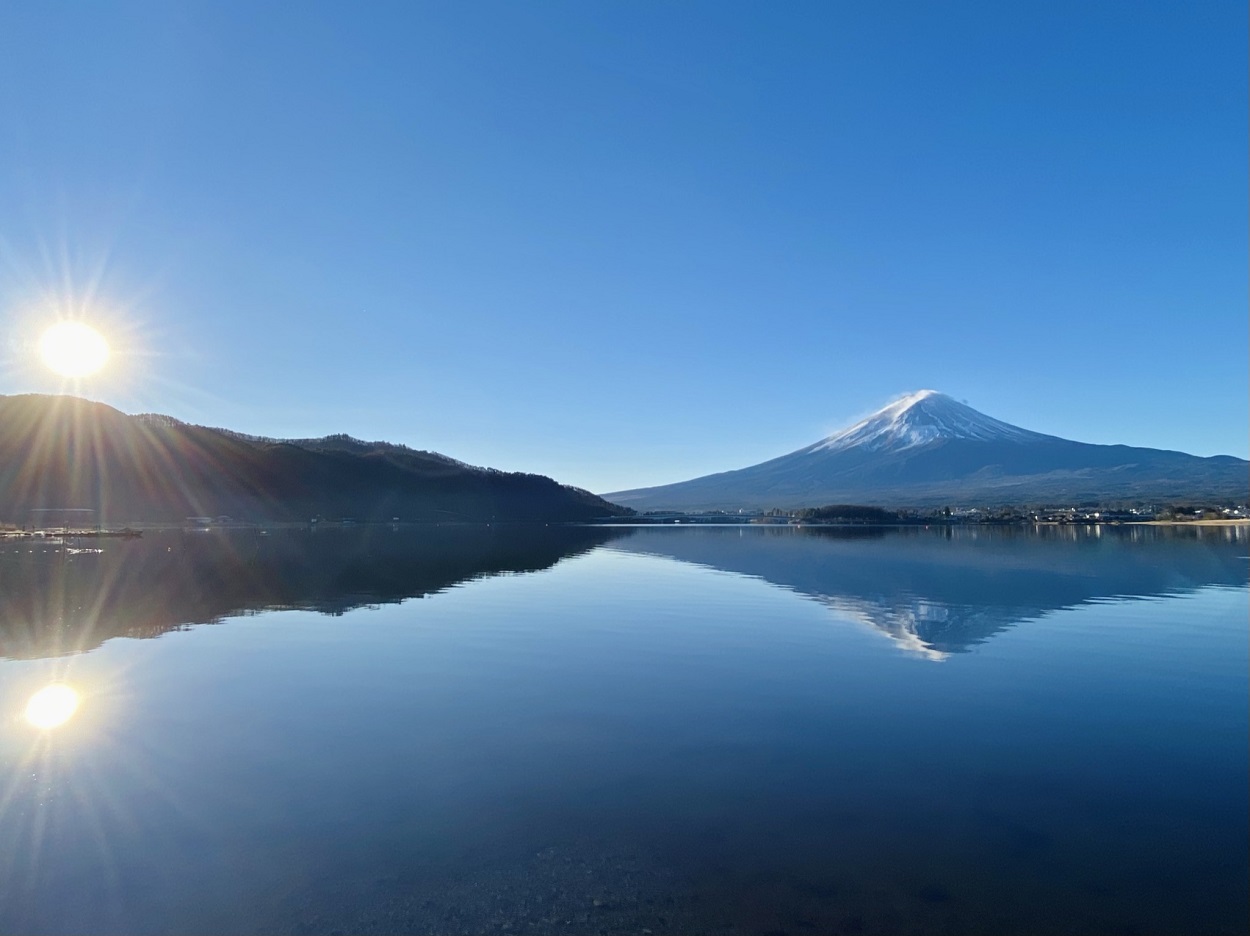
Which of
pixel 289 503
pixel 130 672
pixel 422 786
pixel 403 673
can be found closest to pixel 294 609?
pixel 130 672

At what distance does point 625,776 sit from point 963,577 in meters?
28.3

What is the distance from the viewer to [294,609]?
22781mm

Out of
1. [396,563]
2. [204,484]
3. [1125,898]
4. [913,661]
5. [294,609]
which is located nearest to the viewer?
[1125,898]

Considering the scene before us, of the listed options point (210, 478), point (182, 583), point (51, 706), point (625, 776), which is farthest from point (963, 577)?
point (210, 478)

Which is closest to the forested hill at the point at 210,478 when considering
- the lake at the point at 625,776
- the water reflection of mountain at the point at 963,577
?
the water reflection of mountain at the point at 963,577

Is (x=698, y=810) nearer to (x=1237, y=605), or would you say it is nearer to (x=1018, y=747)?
(x=1018, y=747)

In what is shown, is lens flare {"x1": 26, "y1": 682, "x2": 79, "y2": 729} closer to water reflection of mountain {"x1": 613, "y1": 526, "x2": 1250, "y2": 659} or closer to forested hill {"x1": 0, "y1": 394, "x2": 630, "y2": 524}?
water reflection of mountain {"x1": 613, "y1": 526, "x2": 1250, "y2": 659}

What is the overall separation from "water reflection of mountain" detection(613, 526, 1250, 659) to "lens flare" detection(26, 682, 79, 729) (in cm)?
1555

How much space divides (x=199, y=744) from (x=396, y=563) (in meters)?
32.8

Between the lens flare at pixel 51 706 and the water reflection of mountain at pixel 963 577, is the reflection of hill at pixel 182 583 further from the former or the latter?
the water reflection of mountain at pixel 963 577

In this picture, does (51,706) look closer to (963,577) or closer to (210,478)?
(963,577)

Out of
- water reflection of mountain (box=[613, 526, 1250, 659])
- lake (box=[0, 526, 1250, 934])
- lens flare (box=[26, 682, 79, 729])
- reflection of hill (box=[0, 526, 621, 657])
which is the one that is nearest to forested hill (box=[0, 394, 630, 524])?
reflection of hill (box=[0, 526, 621, 657])

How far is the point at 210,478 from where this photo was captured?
396 feet

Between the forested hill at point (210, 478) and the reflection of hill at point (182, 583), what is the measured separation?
60502 mm
